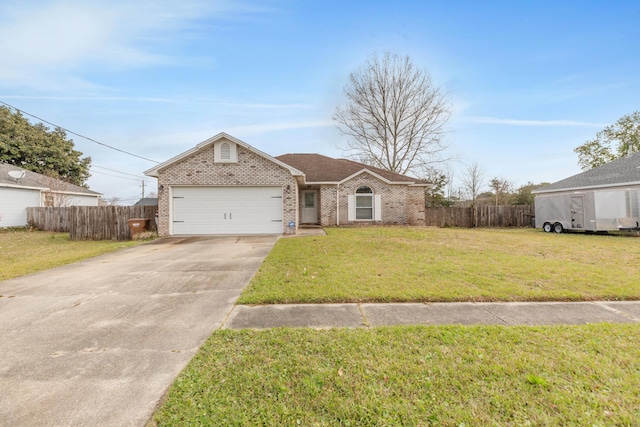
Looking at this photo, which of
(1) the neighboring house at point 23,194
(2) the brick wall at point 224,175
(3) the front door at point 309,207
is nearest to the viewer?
(2) the brick wall at point 224,175

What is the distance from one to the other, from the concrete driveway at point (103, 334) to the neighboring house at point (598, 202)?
17.1 metres

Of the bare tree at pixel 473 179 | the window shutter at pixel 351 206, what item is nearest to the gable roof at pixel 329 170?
the window shutter at pixel 351 206

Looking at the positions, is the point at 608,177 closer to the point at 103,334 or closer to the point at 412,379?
the point at 412,379

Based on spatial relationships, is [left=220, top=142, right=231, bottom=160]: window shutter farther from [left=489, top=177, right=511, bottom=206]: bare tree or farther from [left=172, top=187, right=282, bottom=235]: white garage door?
[left=489, top=177, right=511, bottom=206]: bare tree

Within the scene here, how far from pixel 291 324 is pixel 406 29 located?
15.6 meters

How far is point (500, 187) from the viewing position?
27.4m

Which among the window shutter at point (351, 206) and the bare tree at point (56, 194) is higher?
the bare tree at point (56, 194)

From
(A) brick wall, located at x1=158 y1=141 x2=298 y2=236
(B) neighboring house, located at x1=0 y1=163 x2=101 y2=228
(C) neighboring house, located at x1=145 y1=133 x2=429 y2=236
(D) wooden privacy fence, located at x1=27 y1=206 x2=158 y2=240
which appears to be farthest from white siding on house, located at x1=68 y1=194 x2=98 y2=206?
(A) brick wall, located at x1=158 y1=141 x2=298 y2=236

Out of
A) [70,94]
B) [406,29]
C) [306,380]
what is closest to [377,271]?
[306,380]

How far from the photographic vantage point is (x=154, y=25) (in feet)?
35.3

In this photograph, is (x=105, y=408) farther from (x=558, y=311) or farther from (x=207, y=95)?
(x=207, y=95)

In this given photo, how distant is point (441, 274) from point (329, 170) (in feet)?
43.9

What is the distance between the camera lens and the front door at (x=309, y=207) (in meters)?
17.8

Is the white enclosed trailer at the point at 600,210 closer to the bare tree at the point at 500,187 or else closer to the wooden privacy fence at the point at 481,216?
the wooden privacy fence at the point at 481,216
